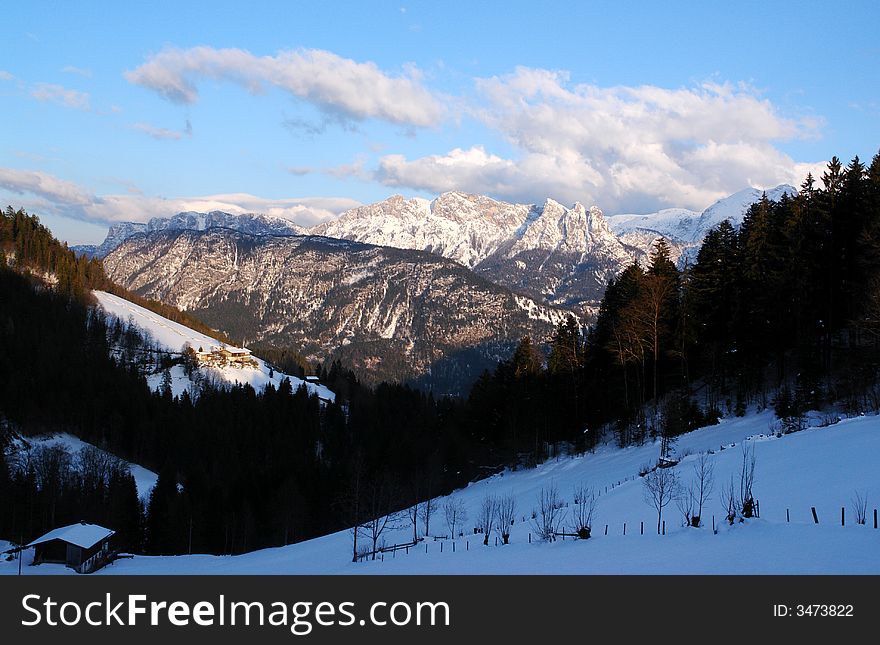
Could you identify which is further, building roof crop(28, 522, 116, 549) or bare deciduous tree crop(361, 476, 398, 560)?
building roof crop(28, 522, 116, 549)

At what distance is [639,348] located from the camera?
162 feet

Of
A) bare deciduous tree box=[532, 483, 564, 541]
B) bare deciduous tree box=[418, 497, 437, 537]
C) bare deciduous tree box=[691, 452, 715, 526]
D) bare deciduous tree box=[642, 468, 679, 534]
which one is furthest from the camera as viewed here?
bare deciduous tree box=[418, 497, 437, 537]

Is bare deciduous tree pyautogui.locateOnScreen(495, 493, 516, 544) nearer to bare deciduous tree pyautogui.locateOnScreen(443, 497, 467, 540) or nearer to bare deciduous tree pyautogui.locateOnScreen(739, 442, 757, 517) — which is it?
bare deciduous tree pyautogui.locateOnScreen(443, 497, 467, 540)

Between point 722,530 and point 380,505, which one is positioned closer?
point 722,530

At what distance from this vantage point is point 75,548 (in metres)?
44.7

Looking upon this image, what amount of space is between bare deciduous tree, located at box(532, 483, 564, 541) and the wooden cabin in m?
34.0

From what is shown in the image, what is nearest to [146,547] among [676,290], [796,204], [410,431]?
[410,431]

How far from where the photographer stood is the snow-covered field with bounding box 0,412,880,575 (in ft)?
47.0

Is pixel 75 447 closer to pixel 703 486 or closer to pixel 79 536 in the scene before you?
pixel 79 536

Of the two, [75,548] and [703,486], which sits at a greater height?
[703,486]

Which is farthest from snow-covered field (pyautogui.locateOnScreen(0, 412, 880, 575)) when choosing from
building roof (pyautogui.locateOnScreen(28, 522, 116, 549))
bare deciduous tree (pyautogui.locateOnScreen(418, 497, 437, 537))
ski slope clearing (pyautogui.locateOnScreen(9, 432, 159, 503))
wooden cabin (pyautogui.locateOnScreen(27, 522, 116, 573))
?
ski slope clearing (pyautogui.locateOnScreen(9, 432, 159, 503))

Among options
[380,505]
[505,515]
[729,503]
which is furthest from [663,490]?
[380,505]

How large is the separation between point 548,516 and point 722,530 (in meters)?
13.0
